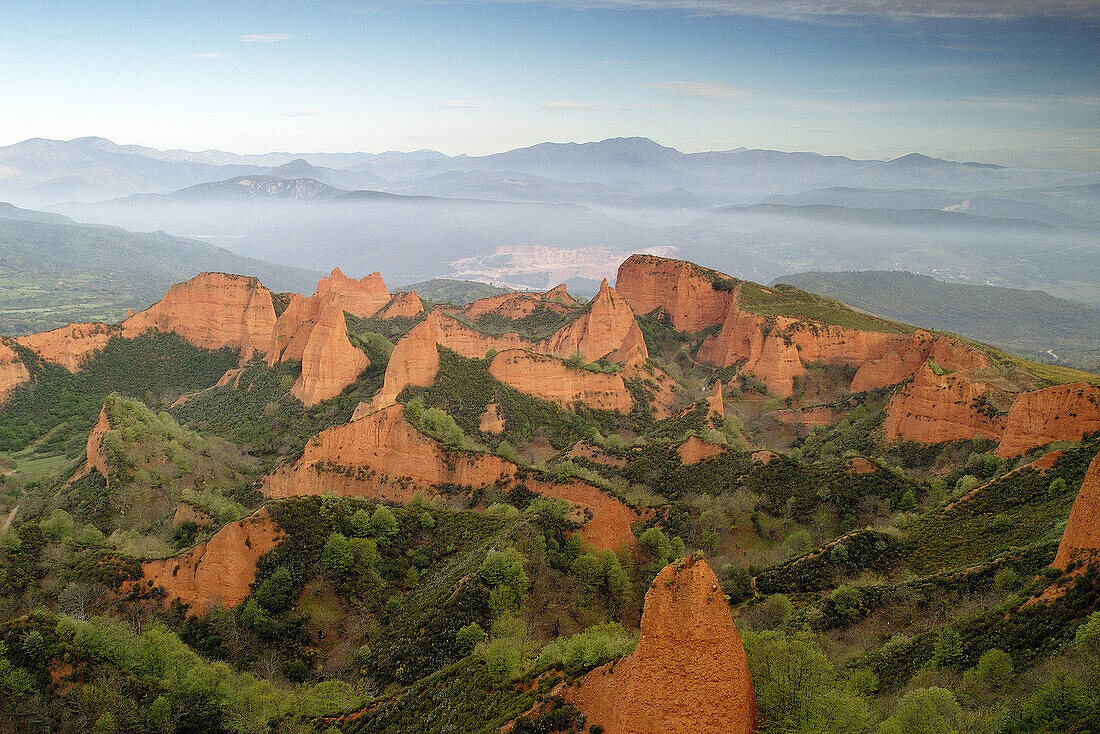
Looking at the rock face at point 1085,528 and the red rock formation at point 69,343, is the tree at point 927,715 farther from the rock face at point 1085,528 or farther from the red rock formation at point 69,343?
the red rock formation at point 69,343

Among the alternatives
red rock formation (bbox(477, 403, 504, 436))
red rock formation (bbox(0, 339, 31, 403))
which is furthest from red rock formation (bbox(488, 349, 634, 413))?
red rock formation (bbox(0, 339, 31, 403))

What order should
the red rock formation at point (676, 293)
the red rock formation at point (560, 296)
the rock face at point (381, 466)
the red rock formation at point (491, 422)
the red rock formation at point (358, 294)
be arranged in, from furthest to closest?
the red rock formation at point (560, 296) < the red rock formation at point (358, 294) < the red rock formation at point (676, 293) < the red rock formation at point (491, 422) < the rock face at point (381, 466)

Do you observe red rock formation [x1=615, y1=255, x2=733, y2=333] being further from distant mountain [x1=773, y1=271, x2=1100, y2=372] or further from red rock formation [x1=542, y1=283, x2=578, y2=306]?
distant mountain [x1=773, y1=271, x2=1100, y2=372]

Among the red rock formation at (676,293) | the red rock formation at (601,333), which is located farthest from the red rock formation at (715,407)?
the red rock formation at (676,293)

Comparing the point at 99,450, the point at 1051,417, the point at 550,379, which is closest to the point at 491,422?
the point at 550,379

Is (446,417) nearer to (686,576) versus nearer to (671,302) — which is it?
(686,576)

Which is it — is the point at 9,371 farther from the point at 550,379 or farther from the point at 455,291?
the point at 455,291

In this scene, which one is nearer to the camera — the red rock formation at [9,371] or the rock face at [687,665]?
the rock face at [687,665]
